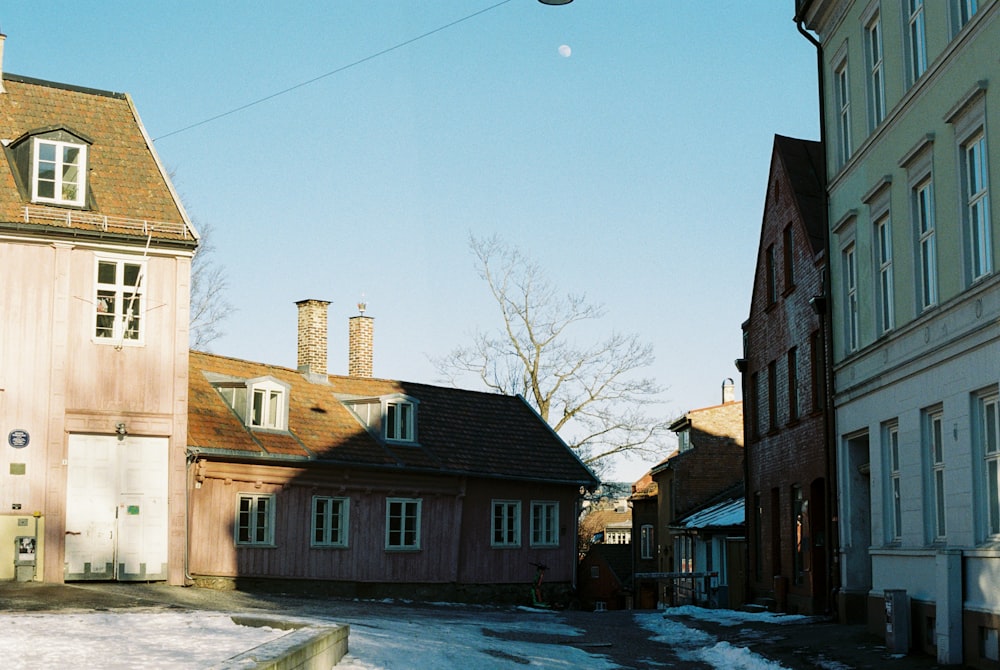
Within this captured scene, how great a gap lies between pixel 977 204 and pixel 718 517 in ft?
80.6

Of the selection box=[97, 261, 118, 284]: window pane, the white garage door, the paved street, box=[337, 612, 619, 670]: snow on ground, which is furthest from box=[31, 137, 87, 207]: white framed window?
box=[337, 612, 619, 670]: snow on ground

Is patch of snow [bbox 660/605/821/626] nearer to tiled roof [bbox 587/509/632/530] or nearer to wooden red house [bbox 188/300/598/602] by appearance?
wooden red house [bbox 188/300/598/602]

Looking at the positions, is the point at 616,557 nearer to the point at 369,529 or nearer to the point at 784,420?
the point at 369,529

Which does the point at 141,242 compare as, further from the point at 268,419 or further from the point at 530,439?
the point at 530,439

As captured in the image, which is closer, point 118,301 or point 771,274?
point 118,301

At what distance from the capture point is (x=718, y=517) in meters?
38.5

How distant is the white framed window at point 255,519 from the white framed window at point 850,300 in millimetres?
14898

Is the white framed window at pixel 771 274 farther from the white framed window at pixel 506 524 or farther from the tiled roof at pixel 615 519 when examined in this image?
the tiled roof at pixel 615 519

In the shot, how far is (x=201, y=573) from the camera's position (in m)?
28.4

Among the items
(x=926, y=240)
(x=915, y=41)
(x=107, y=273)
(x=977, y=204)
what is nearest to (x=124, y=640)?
(x=977, y=204)

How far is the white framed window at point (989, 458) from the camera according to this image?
47.2 ft

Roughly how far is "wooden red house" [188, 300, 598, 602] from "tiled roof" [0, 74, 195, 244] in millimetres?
5532

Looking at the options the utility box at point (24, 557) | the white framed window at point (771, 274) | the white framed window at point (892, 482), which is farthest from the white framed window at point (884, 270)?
the utility box at point (24, 557)

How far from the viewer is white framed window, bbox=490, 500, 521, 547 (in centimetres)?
3609
